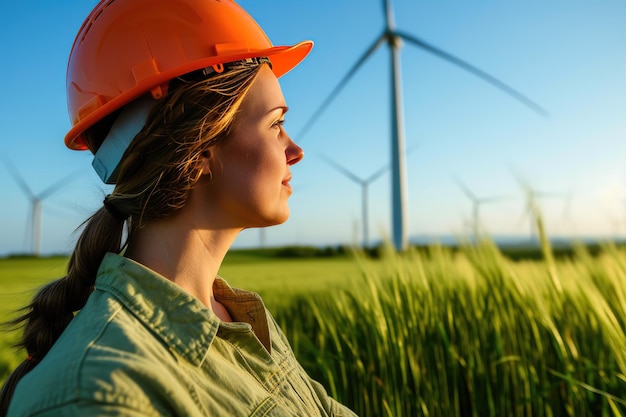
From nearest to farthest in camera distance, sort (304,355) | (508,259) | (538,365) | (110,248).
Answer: (110,248) < (508,259) < (538,365) < (304,355)

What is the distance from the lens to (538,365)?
3383 millimetres

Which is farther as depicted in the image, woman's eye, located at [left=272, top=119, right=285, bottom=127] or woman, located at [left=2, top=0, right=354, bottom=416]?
woman's eye, located at [left=272, top=119, right=285, bottom=127]

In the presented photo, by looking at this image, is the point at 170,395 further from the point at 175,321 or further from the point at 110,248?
the point at 110,248

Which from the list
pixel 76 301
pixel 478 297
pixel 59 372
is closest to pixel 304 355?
pixel 478 297

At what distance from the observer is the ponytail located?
159 centimetres

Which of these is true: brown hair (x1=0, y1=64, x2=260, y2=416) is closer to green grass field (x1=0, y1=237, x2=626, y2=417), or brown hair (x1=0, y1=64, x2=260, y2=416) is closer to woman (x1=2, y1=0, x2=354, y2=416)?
woman (x1=2, y1=0, x2=354, y2=416)

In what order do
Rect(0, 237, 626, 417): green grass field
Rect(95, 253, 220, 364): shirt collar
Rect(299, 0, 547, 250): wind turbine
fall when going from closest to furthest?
1. Rect(95, 253, 220, 364): shirt collar
2. Rect(0, 237, 626, 417): green grass field
3. Rect(299, 0, 547, 250): wind turbine

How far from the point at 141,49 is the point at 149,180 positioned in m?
0.42

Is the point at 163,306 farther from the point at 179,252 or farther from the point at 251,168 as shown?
the point at 251,168

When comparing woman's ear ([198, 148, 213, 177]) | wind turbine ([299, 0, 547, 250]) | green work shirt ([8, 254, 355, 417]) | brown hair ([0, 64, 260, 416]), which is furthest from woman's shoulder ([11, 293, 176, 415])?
wind turbine ([299, 0, 547, 250])

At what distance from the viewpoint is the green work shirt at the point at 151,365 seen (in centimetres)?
100

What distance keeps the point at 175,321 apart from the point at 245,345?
24 cm

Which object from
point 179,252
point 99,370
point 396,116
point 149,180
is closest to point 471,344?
point 179,252

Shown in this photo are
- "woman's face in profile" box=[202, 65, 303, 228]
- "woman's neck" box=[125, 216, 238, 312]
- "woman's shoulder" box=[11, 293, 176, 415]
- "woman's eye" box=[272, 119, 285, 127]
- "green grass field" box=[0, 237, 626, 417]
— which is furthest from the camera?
"green grass field" box=[0, 237, 626, 417]
